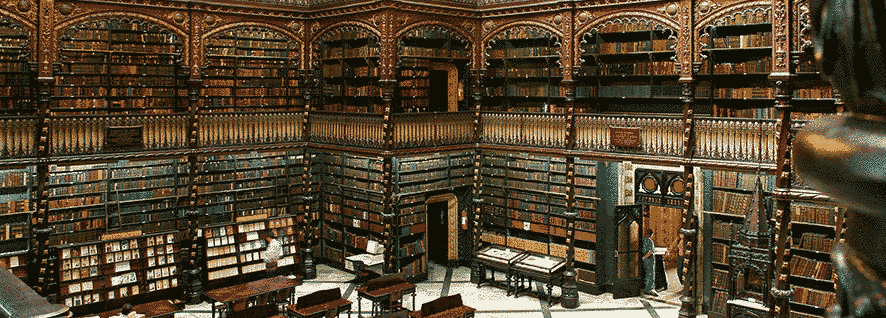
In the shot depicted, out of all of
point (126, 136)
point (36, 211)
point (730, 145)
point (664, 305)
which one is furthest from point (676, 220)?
point (36, 211)

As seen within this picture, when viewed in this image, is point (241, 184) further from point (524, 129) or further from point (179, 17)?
point (524, 129)

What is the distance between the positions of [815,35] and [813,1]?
0.04 m

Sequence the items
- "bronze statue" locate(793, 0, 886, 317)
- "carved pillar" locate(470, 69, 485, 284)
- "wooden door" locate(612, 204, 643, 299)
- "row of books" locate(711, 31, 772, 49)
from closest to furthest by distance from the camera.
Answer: "bronze statue" locate(793, 0, 886, 317) → "row of books" locate(711, 31, 772, 49) → "wooden door" locate(612, 204, 643, 299) → "carved pillar" locate(470, 69, 485, 284)

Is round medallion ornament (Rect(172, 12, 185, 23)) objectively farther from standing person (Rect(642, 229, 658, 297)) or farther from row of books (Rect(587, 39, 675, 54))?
standing person (Rect(642, 229, 658, 297))

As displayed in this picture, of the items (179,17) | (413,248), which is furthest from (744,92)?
(179,17)

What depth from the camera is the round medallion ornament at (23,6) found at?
9.35 meters

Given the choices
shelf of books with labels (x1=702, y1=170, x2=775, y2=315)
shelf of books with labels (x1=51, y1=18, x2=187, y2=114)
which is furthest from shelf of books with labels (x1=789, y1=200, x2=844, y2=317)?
shelf of books with labels (x1=51, y1=18, x2=187, y2=114)

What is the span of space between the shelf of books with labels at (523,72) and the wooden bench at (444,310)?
4.80 metres

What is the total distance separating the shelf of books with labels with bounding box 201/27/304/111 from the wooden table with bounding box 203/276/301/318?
385 centimetres

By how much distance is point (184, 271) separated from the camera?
35.8 ft

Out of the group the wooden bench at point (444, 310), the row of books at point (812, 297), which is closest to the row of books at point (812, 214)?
the row of books at point (812, 297)

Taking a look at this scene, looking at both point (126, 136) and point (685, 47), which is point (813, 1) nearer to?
point (685, 47)

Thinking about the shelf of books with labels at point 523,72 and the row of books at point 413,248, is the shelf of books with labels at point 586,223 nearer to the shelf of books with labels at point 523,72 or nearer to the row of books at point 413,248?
Result: the shelf of books with labels at point 523,72

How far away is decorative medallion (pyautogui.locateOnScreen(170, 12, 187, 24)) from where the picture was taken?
35.4 feet
